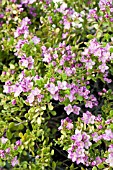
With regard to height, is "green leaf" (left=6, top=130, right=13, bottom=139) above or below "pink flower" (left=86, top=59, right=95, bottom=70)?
below

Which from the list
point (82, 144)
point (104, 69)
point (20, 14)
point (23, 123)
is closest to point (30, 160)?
point (23, 123)

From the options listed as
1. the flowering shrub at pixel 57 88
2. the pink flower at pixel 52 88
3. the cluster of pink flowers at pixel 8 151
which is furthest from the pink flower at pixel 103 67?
the cluster of pink flowers at pixel 8 151

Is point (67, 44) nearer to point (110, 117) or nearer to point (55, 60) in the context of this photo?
point (55, 60)

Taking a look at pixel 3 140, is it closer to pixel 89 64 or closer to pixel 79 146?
pixel 79 146

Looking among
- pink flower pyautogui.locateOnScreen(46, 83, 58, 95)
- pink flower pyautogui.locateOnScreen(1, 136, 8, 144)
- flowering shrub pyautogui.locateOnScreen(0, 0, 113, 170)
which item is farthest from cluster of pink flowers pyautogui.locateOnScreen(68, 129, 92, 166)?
pink flower pyautogui.locateOnScreen(1, 136, 8, 144)

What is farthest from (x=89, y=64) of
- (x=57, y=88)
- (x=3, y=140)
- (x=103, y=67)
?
(x=3, y=140)

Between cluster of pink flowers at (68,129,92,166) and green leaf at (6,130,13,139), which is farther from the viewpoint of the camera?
green leaf at (6,130,13,139)

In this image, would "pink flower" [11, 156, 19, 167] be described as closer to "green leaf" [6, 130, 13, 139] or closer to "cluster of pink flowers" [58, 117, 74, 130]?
"green leaf" [6, 130, 13, 139]

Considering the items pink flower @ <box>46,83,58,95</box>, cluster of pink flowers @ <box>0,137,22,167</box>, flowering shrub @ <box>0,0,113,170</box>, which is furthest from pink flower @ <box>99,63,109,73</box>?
cluster of pink flowers @ <box>0,137,22,167</box>

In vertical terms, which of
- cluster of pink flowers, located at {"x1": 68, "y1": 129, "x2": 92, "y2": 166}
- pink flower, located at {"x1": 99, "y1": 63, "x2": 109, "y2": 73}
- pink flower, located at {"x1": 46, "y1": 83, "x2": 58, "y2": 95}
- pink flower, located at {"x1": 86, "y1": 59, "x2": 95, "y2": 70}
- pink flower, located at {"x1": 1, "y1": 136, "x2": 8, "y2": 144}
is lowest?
cluster of pink flowers, located at {"x1": 68, "y1": 129, "x2": 92, "y2": 166}
